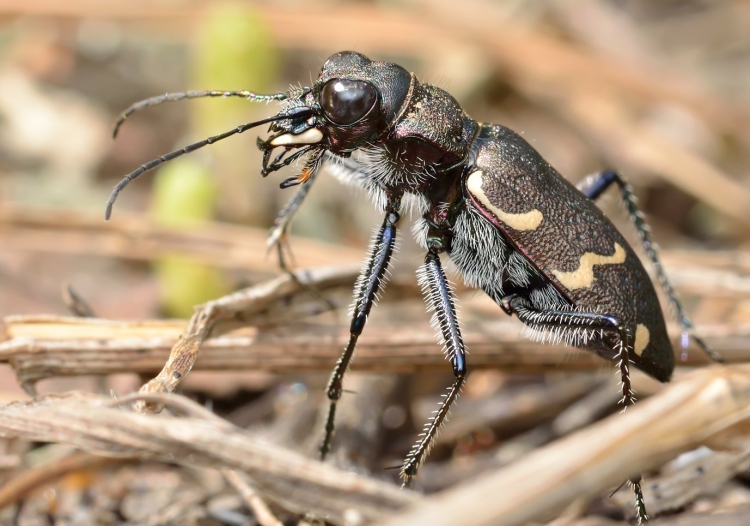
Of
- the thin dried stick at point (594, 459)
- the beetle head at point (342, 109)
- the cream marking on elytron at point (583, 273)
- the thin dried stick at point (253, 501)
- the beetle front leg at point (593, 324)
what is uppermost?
the beetle head at point (342, 109)

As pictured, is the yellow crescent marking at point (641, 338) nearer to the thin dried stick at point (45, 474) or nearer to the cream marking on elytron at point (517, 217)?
the cream marking on elytron at point (517, 217)

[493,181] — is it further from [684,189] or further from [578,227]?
[684,189]

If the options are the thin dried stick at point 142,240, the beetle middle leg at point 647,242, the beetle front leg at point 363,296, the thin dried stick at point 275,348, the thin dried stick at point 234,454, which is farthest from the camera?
the thin dried stick at point 142,240

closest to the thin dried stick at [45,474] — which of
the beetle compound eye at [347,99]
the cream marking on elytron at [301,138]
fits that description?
the cream marking on elytron at [301,138]

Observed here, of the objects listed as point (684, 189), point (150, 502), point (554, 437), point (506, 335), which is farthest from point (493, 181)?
point (684, 189)

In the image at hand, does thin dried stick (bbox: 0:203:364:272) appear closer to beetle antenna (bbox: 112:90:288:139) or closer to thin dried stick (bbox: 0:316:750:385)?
thin dried stick (bbox: 0:316:750:385)

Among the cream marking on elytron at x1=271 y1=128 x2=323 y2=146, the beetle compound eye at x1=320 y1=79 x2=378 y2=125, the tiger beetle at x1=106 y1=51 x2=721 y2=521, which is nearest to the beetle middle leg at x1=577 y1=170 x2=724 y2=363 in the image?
the tiger beetle at x1=106 y1=51 x2=721 y2=521

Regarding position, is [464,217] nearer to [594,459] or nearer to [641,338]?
[641,338]
